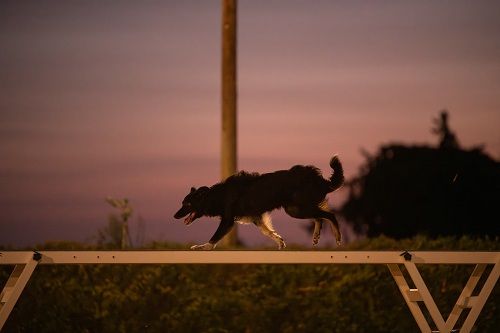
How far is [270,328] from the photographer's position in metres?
8.45

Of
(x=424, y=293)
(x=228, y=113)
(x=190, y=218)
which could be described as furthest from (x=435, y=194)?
(x=190, y=218)

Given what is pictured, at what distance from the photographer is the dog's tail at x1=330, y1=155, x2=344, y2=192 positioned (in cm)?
543

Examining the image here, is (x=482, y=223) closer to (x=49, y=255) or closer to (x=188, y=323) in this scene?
(x=188, y=323)

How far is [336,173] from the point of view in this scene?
5434 mm

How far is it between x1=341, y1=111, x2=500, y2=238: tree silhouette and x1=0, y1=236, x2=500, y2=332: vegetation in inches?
54.2

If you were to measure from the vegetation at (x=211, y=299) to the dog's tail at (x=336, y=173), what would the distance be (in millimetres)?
3170

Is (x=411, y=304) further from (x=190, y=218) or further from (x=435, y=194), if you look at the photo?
(x=435, y=194)

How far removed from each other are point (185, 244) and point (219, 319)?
907 millimetres

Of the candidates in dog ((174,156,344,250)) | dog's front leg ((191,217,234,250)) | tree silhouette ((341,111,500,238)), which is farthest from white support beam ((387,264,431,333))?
tree silhouette ((341,111,500,238))

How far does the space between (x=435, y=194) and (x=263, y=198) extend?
5.40m

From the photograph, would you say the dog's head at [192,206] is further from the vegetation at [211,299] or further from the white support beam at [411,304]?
the vegetation at [211,299]

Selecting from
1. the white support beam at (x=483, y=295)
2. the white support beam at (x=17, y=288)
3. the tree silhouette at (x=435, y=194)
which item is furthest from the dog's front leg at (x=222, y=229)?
the tree silhouette at (x=435, y=194)

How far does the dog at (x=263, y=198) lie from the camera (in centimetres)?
540

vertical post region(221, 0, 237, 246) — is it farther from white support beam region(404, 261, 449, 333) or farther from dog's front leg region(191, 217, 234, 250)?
white support beam region(404, 261, 449, 333)
